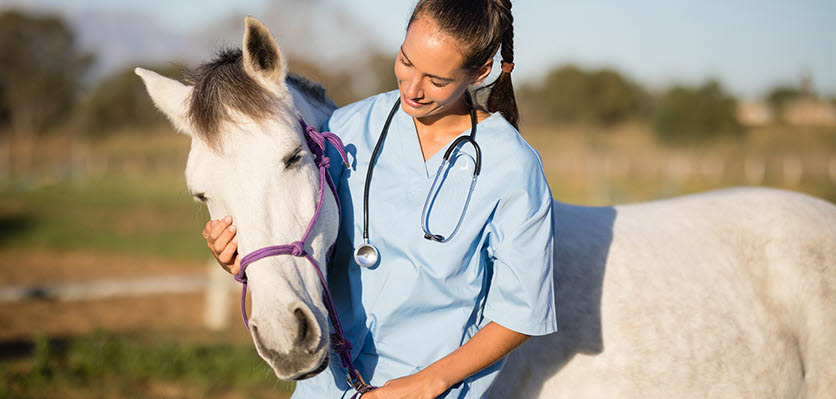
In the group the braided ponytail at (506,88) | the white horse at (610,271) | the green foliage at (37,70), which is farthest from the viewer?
the green foliage at (37,70)

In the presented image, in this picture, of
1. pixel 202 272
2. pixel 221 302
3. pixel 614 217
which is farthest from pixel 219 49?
pixel 202 272

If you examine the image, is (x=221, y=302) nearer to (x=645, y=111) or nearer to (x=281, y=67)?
(x=281, y=67)

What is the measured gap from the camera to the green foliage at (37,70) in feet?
Result: 116

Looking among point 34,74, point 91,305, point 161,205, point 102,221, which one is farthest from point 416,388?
point 34,74

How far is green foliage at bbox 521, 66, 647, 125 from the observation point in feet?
88.7

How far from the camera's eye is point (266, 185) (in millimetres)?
1517

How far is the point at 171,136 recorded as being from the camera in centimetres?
3462

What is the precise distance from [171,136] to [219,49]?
1424 inches

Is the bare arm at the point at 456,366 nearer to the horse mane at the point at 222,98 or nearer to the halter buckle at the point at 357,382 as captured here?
the halter buckle at the point at 357,382

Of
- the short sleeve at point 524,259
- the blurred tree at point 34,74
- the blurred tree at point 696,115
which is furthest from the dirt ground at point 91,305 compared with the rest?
the blurred tree at point 34,74

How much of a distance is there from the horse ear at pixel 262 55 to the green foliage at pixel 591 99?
2593cm

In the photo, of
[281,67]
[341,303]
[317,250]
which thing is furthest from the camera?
[341,303]

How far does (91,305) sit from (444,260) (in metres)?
9.52

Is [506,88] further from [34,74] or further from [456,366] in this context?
[34,74]
